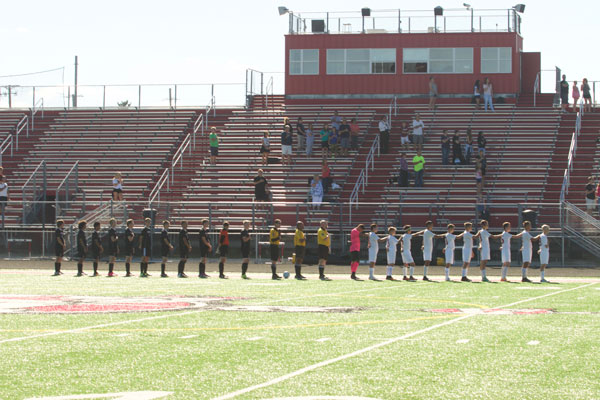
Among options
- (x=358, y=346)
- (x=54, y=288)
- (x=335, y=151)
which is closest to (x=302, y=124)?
(x=335, y=151)

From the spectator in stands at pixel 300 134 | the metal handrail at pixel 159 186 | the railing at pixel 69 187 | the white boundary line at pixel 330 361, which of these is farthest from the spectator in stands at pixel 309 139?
the white boundary line at pixel 330 361

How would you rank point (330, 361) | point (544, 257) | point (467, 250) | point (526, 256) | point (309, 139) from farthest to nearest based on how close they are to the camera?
point (309, 139)
point (467, 250)
point (544, 257)
point (526, 256)
point (330, 361)

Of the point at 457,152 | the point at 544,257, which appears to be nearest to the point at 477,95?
the point at 457,152

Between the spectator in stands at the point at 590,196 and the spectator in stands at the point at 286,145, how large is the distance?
11.4 meters

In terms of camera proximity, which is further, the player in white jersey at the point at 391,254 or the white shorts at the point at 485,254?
the player in white jersey at the point at 391,254

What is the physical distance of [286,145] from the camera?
3756cm

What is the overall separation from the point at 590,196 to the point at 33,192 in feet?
65.7

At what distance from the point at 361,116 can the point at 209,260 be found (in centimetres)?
1223

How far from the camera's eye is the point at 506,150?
36.8m

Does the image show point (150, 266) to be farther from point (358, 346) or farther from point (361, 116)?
point (358, 346)

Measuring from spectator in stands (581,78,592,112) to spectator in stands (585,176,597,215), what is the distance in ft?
28.8

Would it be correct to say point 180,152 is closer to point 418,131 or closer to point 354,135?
point 354,135

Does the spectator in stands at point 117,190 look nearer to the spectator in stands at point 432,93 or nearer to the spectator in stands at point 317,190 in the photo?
the spectator in stands at point 317,190

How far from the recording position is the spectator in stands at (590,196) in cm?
3000
